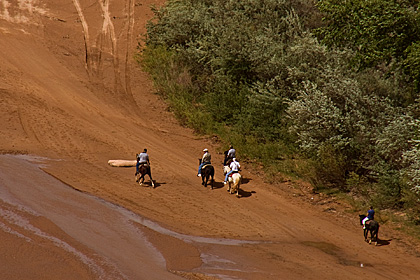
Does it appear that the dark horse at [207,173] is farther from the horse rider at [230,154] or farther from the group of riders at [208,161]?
the horse rider at [230,154]

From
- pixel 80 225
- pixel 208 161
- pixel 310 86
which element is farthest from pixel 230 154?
pixel 80 225

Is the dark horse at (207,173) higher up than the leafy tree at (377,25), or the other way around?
the leafy tree at (377,25)

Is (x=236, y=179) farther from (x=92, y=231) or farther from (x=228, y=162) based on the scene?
(x=92, y=231)

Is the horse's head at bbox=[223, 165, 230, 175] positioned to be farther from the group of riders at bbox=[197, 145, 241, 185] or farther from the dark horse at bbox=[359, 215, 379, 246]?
the dark horse at bbox=[359, 215, 379, 246]

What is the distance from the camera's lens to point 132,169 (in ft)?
80.9

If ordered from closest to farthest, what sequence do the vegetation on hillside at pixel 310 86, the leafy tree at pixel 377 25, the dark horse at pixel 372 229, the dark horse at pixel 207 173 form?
the dark horse at pixel 372 229, the dark horse at pixel 207 173, the leafy tree at pixel 377 25, the vegetation on hillside at pixel 310 86

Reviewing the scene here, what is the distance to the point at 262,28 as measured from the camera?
3434 centimetres

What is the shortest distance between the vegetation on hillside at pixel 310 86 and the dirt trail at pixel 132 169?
71.4 inches

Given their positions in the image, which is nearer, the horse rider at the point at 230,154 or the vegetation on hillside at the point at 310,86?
the vegetation on hillside at the point at 310,86

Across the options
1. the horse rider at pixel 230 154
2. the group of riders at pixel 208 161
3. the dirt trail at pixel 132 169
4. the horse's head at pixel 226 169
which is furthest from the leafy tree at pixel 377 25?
the horse's head at pixel 226 169

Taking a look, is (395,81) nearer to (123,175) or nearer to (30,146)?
(123,175)

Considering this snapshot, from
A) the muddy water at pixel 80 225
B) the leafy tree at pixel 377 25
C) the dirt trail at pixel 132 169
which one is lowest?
the muddy water at pixel 80 225

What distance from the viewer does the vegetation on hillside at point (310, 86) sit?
23594mm

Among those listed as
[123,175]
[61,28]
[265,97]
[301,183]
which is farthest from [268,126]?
[61,28]
